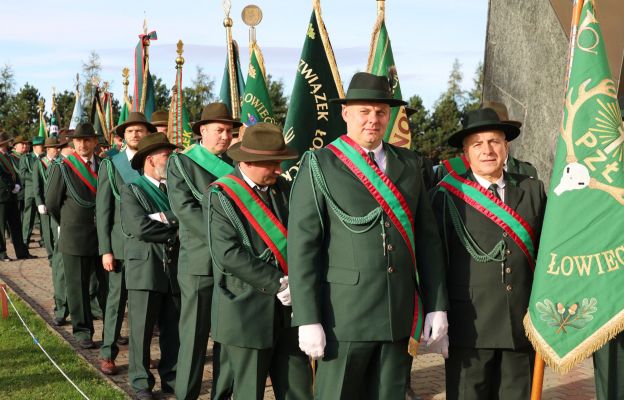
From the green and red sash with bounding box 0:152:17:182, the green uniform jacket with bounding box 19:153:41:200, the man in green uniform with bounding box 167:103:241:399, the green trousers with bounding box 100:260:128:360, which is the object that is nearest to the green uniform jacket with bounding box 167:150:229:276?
the man in green uniform with bounding box 167:103:241:399

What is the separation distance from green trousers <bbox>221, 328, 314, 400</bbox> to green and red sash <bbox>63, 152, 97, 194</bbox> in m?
4.12

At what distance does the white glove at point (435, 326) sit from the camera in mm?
4051

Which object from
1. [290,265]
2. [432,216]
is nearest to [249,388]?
[290,265]

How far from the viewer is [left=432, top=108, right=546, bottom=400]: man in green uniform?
4312mm

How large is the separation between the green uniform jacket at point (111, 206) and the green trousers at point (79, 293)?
1.09 metres

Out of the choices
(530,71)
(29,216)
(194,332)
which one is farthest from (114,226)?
(29,216)

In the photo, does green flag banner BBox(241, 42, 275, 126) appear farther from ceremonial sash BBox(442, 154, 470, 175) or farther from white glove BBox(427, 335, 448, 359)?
white glove BBox(427, 335, 448, 359)

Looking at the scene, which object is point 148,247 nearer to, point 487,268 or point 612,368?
point 487,268

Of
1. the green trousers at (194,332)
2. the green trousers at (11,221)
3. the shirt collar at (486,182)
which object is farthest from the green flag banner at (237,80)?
the green trousers at (11,221)

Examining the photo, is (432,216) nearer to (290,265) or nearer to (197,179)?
(290,265)

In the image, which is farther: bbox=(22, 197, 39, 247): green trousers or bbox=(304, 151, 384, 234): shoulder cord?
bbox=(22, 197, 39, 247): green trousers

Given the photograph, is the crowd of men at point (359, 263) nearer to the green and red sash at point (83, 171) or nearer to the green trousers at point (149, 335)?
the green trousers at point (149, 335)

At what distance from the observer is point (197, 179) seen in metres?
5.88

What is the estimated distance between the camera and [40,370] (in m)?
7.03
